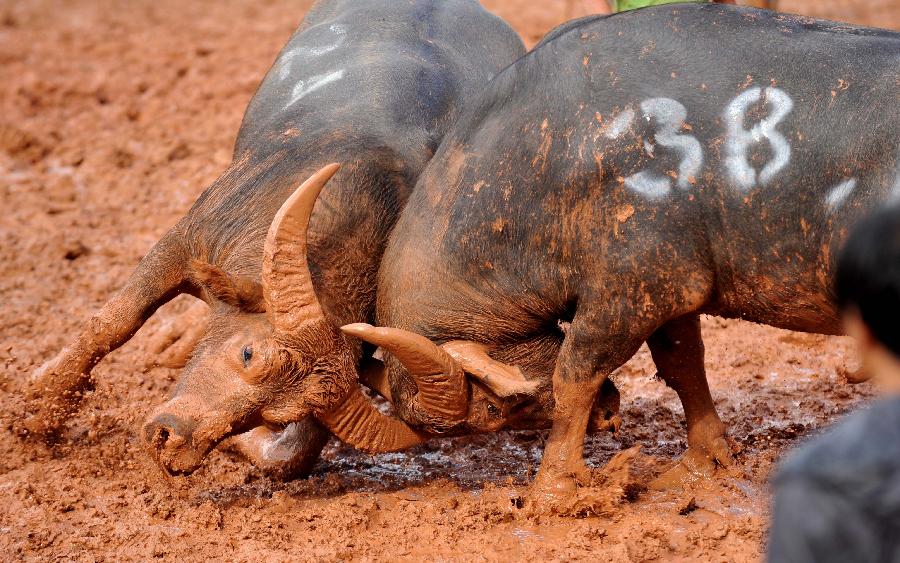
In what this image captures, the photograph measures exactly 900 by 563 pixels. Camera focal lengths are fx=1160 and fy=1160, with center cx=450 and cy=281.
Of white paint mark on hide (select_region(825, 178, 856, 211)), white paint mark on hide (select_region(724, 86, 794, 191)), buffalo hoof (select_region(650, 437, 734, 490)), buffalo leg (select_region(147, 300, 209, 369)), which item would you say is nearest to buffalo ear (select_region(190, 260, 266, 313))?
buffalo leg (select_region(147, 300, 209, 369))

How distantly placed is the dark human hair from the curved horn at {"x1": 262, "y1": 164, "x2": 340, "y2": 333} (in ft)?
8.67

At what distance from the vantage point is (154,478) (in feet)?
16.5

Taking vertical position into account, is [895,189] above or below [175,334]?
above

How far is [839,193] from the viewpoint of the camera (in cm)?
388

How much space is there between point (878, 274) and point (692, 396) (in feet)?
10.2

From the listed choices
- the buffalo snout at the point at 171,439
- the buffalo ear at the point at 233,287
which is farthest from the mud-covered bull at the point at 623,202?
the buffalo snout at the point at 171,439

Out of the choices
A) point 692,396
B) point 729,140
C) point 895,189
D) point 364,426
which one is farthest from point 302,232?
point 895,189

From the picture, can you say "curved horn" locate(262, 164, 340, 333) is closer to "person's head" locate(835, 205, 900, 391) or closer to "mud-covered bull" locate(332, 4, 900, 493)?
"mud-covered bull" locate(332, 4, 900, 493)

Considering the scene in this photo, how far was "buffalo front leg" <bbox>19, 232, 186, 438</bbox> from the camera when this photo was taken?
5332 millimetres

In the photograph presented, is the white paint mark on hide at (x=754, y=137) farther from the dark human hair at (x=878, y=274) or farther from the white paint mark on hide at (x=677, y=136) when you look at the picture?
the dark human hair at (x=878, y=274)

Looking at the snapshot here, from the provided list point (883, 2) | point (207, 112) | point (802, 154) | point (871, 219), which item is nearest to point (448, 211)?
point (802, 154)

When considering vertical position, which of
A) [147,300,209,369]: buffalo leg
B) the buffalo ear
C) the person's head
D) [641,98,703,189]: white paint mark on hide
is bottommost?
[147,300,209,369]: buffalo leg

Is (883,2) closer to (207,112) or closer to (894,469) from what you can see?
(207,112)

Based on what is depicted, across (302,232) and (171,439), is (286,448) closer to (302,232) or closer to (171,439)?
(171,439)
